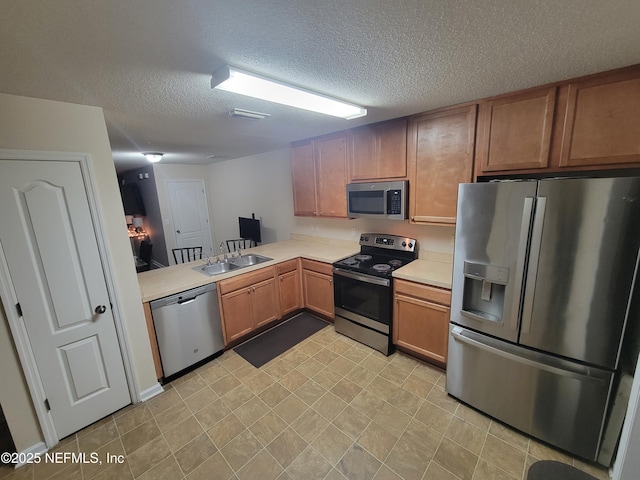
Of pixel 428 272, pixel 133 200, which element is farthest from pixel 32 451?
pixel 133 200

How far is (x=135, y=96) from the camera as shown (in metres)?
1.68

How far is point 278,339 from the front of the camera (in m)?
2.99

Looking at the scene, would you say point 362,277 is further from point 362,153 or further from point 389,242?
point 362,153

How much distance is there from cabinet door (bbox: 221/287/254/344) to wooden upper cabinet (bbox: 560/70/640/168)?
9.57ft

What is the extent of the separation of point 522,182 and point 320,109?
1450mm

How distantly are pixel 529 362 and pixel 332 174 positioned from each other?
2.42 meters

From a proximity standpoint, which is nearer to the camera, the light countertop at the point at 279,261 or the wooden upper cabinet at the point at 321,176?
the light countertop at the point at 279,261

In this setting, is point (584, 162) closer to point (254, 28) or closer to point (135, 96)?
point (254, 28)

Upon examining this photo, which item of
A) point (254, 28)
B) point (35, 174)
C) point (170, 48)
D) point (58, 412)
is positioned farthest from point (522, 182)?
point (58, 412)

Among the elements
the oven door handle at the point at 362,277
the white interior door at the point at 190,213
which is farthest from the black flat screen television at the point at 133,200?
the oven door handle at the point at 362,277

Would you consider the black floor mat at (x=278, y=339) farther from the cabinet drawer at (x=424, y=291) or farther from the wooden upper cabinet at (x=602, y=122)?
the wooden upper cabinet at (x=602, y=122)

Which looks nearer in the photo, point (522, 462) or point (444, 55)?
point (444, 55)

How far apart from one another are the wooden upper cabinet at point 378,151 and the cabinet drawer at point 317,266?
3.45 feet

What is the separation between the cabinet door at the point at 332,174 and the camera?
116 inches
